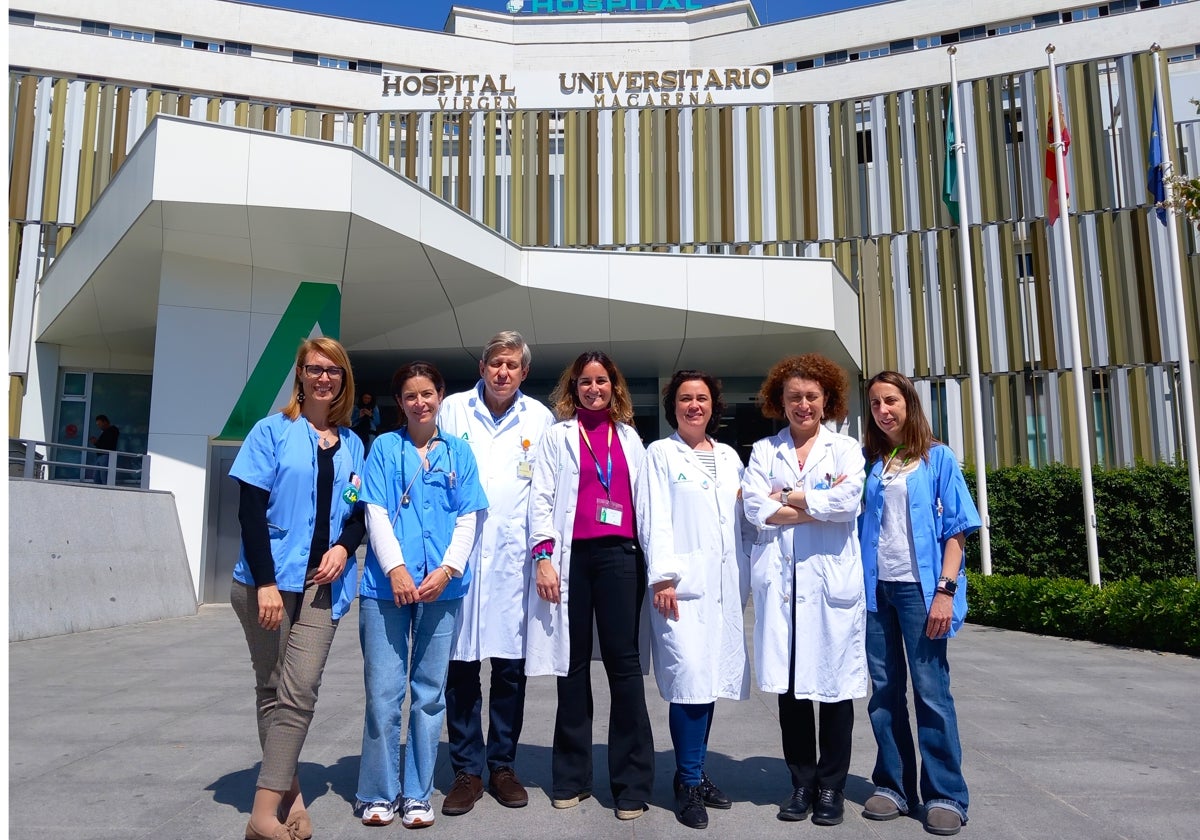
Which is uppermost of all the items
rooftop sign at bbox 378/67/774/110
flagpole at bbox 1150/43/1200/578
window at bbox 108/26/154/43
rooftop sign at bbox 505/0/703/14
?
rooftop sign at bbox 505/0/703/14

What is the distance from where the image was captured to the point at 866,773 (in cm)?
431

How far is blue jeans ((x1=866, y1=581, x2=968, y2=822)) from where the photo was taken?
141 inches

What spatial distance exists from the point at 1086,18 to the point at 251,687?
1364 inches

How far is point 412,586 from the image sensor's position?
3.50m

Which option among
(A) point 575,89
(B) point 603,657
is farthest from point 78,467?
(A) point 575,89

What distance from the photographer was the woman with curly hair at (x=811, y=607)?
363 cm

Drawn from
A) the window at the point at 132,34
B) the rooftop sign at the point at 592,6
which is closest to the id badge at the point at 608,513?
the window at the point at 132,34

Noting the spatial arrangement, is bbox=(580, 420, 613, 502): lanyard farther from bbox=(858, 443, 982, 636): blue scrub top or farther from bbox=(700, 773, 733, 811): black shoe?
bbox=(700, 773, 733, 811): black shoe

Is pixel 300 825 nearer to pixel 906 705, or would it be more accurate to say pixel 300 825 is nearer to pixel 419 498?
pixel 419 498

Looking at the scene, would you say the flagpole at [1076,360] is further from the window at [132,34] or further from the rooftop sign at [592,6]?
the window at [132,34]

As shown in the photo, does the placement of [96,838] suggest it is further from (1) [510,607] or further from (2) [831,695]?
(2) [831,695]

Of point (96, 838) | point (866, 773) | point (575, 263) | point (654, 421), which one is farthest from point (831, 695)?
point (654, 421)

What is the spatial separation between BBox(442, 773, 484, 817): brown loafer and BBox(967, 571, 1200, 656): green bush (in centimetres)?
763

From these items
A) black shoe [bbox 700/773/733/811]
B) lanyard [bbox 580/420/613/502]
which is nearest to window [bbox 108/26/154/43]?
lanyard [bbox 580/420/613/502]
